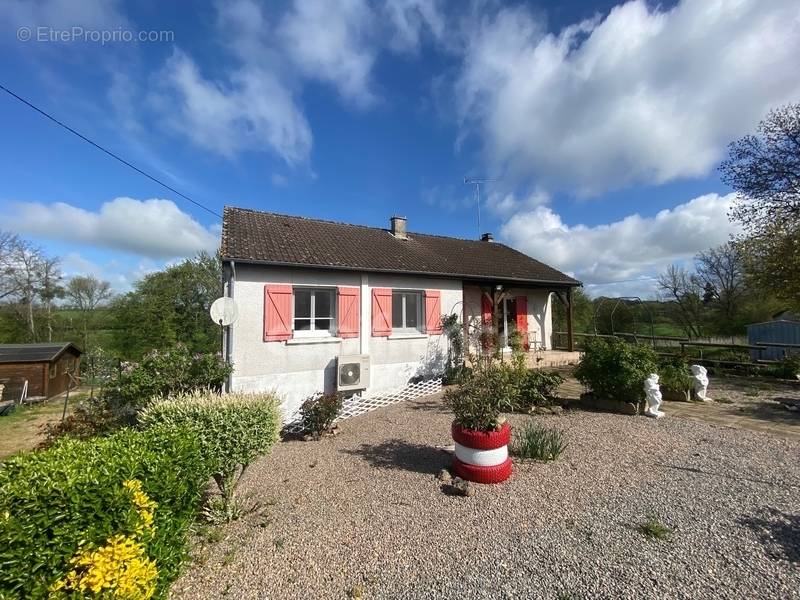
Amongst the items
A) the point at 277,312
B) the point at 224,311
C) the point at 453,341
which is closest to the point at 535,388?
the point at 453,341

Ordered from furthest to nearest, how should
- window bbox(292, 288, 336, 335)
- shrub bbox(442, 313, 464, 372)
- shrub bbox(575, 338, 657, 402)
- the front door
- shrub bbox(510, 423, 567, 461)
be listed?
1. the front door
2. shrub bbox(442, 313, 464, 372)
3. window bbox(292, 288, 336, 335)
4. shrub bbox(575, 338, 657, 402)
5. shrub bbox(510, 423, 567, 461)

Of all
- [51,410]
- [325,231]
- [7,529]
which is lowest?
[51,410]

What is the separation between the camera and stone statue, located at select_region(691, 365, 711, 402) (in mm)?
7949

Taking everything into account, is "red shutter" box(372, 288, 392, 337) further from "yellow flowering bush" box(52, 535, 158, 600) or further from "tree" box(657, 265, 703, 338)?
"tree" box(657, 265, 703, 338)

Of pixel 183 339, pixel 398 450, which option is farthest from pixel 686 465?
pixel 183 339

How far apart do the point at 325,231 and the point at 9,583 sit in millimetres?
10606

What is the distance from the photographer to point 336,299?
29.7ft

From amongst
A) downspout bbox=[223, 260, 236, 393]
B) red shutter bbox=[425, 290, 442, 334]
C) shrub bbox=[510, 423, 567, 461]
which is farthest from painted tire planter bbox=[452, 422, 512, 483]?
red shutter bbox=[425, 290, 442, 334]

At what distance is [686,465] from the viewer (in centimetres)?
469

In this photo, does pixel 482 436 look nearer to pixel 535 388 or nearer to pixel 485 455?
pixel 485 455

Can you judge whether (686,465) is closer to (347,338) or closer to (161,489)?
(161,489)

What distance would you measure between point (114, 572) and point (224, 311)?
586 cm

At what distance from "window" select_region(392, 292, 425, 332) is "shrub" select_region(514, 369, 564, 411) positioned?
12.2ft

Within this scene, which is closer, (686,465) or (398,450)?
(686,465)
